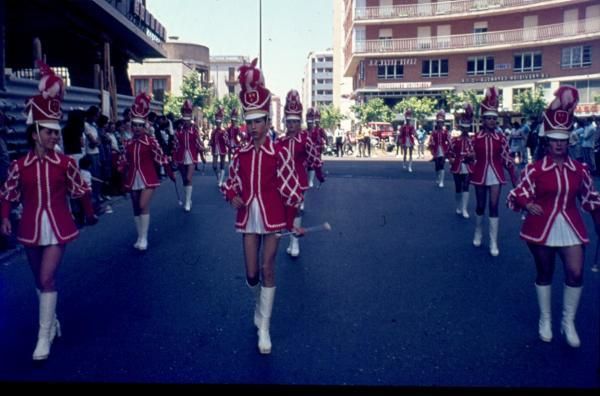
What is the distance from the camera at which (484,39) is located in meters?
51.2

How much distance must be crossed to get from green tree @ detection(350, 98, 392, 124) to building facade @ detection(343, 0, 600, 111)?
367 centimetres

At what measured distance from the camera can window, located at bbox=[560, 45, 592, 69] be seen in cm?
4541

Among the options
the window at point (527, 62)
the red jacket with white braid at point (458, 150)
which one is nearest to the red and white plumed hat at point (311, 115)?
the red jacket with white braid at point (458, 150)

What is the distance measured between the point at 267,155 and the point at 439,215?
8.61 meters

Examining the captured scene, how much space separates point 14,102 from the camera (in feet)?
41.3

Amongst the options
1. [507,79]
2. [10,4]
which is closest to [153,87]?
[507,79]

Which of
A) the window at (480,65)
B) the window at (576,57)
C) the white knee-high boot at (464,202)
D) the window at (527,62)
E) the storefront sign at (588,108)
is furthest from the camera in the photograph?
the window at (480,65)

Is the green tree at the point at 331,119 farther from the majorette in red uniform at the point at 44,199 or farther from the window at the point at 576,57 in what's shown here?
the majorette in red uniform at the point at 44,199

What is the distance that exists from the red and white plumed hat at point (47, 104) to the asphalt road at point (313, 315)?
71.9 inches

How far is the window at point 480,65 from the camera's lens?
169ft

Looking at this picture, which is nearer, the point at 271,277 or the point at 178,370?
the point at 178,370

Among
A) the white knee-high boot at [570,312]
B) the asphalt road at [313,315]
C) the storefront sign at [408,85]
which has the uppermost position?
the storefront sign at [408,85]

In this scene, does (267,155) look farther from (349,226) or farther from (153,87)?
(153,87)

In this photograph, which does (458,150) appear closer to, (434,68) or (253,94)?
(253,94)
